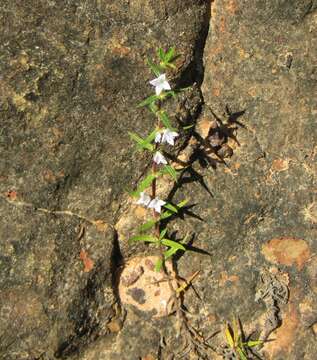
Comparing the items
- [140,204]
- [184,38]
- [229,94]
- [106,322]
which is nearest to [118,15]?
[184,38]

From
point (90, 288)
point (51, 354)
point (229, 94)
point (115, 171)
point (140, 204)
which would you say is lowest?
point (51, 354)

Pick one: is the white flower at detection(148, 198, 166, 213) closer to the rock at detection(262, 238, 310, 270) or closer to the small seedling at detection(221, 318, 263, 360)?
the rock at detection(262, 238, 310, 270)

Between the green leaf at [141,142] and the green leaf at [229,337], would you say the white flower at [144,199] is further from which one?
the green leaf at [229,337]

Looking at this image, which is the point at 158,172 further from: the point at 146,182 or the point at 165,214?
the point at 165,214

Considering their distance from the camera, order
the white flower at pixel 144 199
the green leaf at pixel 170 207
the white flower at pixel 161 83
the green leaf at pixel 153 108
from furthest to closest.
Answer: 1. the green leaf at pixel 170 207
2. the white flower at pixel 144 199
3. the green leaf at pixel 153 108
4. the white flower at pixel 161 83

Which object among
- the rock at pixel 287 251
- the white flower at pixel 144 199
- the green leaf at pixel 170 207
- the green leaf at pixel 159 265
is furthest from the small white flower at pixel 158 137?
the rock at pixel 287 251

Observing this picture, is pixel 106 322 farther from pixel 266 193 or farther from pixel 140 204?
pixel 266 193

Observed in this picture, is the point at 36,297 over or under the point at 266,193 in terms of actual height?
under
